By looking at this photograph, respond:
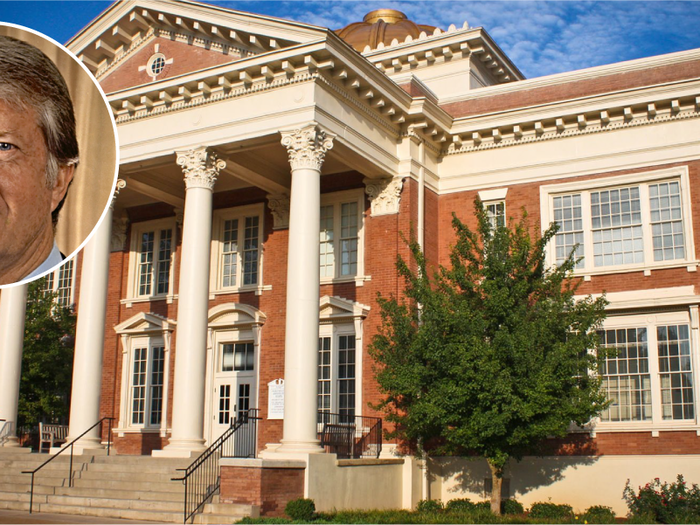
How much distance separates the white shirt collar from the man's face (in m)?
0.02

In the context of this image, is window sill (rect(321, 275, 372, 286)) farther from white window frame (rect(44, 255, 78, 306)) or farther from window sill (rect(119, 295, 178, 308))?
white window frame (rect(44, 255, 78, 306))

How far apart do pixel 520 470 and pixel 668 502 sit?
3.88 metres

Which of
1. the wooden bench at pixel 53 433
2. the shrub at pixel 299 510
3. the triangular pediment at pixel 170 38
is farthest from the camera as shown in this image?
the wooden bench at pixel 53 433

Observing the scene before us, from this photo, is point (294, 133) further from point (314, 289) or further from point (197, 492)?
point (197, 492)

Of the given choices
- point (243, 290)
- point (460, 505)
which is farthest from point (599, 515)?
point (243, 290)

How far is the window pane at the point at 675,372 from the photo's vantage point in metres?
19.9

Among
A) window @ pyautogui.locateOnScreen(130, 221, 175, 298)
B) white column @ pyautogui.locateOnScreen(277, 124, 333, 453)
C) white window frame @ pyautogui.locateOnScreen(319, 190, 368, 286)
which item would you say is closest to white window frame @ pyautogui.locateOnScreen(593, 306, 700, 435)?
white window frame @ pyautogui.locateOnScreen(319, 190, 368, 286)

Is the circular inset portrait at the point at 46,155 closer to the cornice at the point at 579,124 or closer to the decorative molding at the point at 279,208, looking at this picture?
the cornice at the point at 579,124

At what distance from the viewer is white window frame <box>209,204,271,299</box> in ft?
80.9

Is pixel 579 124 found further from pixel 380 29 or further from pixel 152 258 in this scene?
pixel 152 258

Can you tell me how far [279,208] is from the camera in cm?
2466

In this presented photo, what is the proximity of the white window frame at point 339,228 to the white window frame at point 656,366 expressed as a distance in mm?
7071

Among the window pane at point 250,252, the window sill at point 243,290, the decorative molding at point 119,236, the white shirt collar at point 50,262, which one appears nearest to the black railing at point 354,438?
the window sill at point 243,290

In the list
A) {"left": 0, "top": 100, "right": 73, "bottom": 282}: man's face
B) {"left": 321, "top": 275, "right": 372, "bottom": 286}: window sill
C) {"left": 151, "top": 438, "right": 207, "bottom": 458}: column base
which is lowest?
{"left": 151, "top": 438, "right": 207, "bottom": 458}: column base
